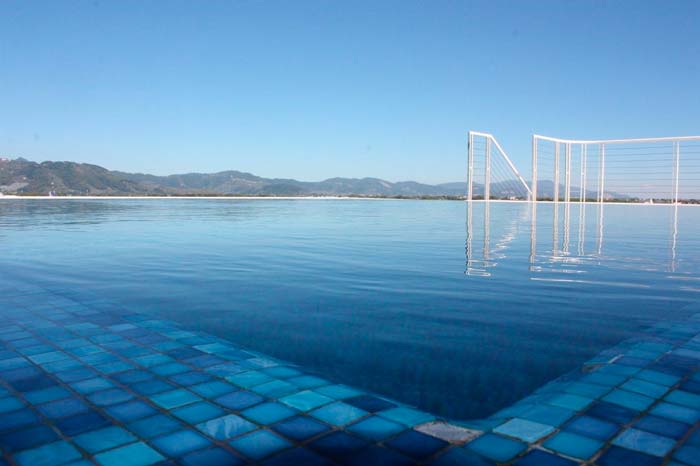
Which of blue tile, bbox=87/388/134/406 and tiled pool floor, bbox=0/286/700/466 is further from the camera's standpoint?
blue tile, bbox=87/388/134/406

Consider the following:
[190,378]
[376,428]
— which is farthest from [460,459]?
[190,378]

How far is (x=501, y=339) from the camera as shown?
342cm

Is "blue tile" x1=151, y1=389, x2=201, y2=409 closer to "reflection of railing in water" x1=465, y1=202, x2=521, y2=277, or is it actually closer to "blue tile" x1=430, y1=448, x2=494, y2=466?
"blue tile" x1=430, y1=448, x2=494, y2=466

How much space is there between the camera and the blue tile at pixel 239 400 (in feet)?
7.51

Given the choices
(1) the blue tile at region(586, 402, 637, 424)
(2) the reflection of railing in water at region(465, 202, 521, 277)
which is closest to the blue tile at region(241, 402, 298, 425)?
(1) the blue tile at region(586, 402, 637, 424)

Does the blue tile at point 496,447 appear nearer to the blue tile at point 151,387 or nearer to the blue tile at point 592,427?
the blue tile at point 592,427

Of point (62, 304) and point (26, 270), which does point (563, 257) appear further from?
point (26, 270)

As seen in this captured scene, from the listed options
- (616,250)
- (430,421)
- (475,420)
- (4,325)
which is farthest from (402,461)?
(616,250)

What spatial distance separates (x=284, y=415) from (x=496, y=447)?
2.90ft

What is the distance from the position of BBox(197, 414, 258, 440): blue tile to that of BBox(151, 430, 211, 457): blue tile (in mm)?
47

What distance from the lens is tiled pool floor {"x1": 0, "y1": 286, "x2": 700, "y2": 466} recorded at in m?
1.84

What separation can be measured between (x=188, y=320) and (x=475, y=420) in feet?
8.31

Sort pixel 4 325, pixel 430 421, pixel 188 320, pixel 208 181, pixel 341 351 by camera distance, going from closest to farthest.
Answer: pixel 430 421 < pixel 341 351 < pixel 4 325 < pixel 188 320 < pixel 208 181

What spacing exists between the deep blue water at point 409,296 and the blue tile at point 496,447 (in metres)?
0.40
